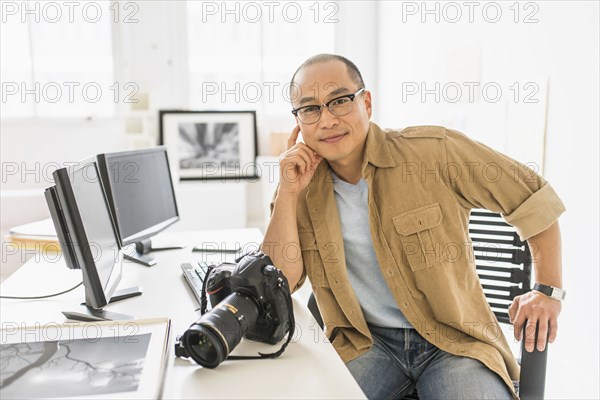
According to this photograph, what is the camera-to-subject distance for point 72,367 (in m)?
0.91

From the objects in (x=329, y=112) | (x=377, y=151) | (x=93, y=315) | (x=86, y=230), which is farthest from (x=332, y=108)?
(x=93, y=315)

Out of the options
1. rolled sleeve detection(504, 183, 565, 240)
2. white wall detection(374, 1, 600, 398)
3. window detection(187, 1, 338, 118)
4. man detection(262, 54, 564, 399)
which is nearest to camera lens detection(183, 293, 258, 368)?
man detection(262, 54, 564, 399)

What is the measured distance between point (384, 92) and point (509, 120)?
180 centimetres

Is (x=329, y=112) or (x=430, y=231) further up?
(x=329, y=112)

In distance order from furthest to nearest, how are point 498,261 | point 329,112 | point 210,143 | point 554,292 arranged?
point 210,143 < point 498,261 < point 329,112 < point 554,292

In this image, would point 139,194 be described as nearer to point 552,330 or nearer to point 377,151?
point 377,151

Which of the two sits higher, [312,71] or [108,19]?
[108,19]

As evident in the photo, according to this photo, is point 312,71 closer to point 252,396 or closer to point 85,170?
point 85,170

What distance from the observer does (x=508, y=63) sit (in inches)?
93.8

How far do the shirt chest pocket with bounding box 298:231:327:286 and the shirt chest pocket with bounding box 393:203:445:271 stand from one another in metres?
0.24

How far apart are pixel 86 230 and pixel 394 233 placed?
2.61 feet

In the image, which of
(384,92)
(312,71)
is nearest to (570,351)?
(312,71)

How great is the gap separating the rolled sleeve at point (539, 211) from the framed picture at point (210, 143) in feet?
9.77

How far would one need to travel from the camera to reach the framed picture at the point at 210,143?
400 centimetres
